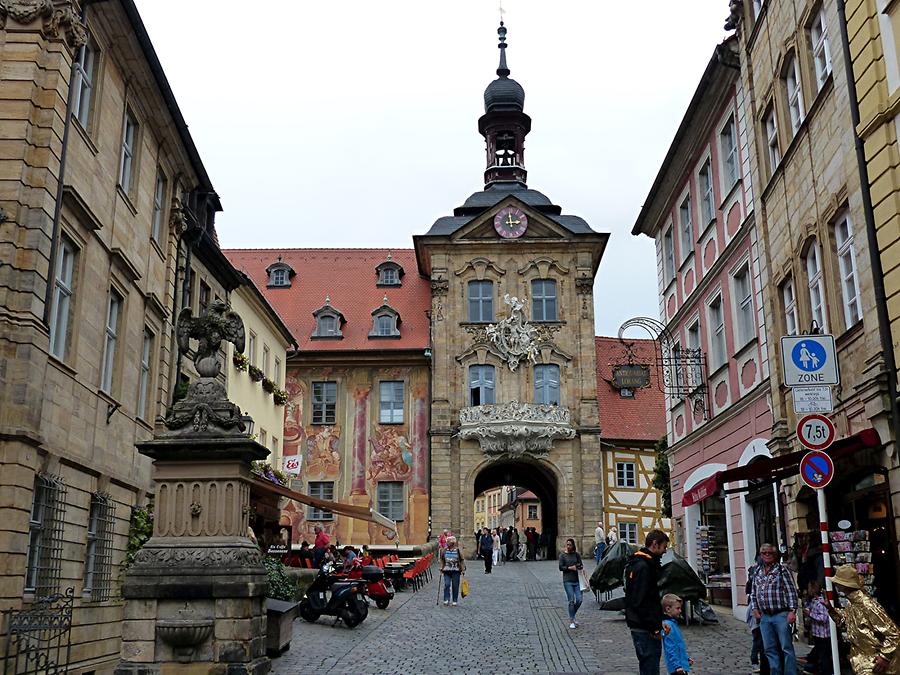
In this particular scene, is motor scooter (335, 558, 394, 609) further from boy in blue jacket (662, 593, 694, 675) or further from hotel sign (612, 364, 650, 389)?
boy in blue jacket (662, 593, 694, 675)

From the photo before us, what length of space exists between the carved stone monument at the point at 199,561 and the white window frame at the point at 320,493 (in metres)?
30.5

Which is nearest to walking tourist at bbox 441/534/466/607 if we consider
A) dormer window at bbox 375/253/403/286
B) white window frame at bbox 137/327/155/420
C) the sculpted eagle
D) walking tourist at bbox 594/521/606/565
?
white window frame at bbox 137/327/155/420

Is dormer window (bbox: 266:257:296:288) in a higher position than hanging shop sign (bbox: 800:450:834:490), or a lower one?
higher

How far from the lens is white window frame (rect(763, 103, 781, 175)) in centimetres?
1647

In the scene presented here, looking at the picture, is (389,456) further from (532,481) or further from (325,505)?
(325,505)

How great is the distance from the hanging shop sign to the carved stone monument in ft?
19.0

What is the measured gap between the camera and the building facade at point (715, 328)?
1772 cm

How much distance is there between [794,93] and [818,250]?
9.70 ft

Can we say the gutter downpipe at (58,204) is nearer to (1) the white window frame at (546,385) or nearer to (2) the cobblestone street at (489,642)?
(2) the cobblestone street at (489,642)

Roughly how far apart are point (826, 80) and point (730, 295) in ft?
20.9

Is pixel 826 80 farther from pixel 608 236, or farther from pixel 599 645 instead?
pixel 608 236

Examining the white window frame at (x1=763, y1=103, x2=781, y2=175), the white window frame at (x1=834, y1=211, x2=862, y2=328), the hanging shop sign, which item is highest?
the white window frame at (x1=763, y1=103, x2=781, y2=175)

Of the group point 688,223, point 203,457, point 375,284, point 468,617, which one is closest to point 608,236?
point 375,284

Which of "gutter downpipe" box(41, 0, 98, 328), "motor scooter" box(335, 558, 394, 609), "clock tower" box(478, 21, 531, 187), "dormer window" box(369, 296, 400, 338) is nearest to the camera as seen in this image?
"gutter downpipe" box(41, 0, 98, 328)
